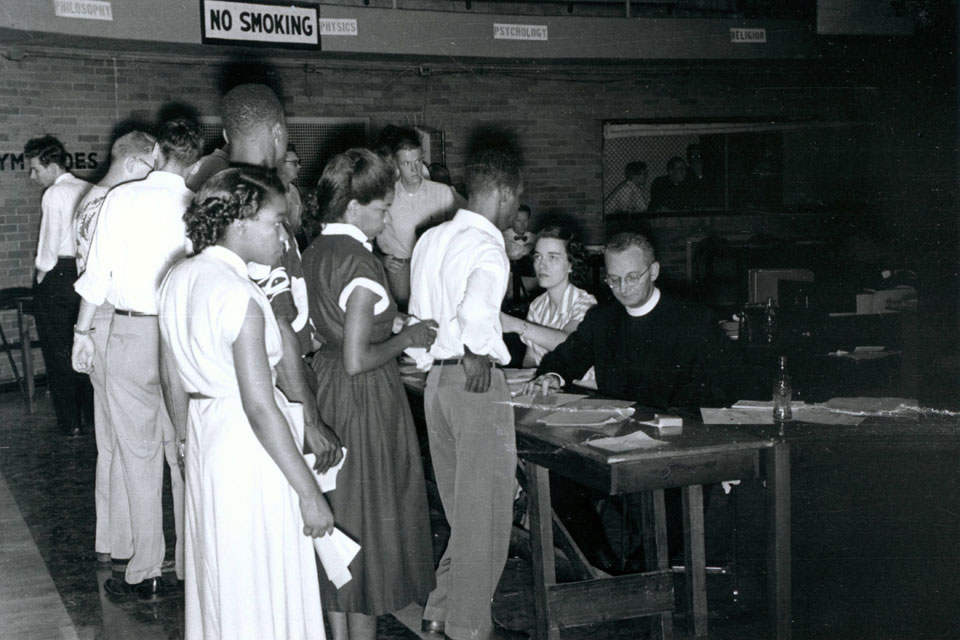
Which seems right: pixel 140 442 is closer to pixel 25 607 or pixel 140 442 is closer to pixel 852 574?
pixel 25 607

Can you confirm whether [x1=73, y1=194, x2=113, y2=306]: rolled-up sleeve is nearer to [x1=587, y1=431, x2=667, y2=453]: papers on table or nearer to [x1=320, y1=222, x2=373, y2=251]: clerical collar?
[x1=320, y1=222, x2=373, y2=251]: clerical collar

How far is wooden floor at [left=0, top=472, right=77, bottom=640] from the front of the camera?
3.84 metres

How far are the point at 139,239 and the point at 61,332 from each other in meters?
3.49

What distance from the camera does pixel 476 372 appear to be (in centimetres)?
346

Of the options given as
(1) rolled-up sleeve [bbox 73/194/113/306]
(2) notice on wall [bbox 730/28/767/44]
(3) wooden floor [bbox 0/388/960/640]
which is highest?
(2) notice on wall [bbox 730/28/767/44]

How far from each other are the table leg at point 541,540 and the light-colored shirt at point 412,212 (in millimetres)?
2917

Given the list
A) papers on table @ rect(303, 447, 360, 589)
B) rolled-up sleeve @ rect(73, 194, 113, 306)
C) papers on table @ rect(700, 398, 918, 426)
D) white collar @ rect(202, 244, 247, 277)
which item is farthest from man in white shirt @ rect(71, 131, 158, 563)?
papers on table @ rect(700, 398, 918, 426)

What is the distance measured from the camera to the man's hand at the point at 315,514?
2.63 m

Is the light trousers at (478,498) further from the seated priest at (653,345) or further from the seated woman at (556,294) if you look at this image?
the seated woman at (556,294)

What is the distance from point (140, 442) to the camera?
161 inches

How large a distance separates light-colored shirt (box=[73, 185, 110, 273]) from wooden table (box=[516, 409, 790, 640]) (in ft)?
6.73

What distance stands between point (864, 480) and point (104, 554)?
13.3 feet

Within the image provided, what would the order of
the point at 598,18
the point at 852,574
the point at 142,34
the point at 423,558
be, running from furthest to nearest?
1. the point at 598,18
2. the point at 142,34
3. the point at 852,574
4. the point at 423,558

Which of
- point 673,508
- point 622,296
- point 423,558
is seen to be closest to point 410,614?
point 423,558
